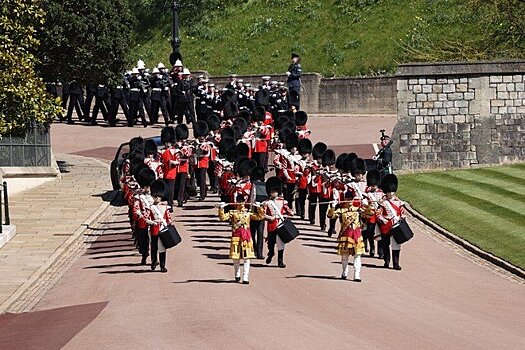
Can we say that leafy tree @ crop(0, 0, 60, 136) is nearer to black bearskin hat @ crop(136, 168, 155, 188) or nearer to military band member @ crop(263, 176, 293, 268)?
black bearskin hat @ crop(136, 168, 155, 188)

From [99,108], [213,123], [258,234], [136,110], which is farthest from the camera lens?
[99,108]

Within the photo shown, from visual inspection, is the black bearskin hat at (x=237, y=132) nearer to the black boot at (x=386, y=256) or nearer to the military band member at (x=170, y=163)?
the military band member at (x=170, y=163)

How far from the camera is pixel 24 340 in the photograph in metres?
22.7

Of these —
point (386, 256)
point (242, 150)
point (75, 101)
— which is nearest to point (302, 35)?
point (75, 101)

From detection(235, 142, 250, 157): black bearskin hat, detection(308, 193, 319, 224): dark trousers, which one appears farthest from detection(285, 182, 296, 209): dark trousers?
detection(235, 142, 250, 157): black bearskin hat

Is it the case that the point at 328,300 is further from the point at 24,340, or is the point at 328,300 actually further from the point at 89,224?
the point at 89,224

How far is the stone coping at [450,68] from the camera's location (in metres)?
43.8

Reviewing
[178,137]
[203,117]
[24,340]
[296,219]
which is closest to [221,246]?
[296,219]

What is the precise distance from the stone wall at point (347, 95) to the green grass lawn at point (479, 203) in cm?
1238

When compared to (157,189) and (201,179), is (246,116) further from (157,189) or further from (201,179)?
(157,189)

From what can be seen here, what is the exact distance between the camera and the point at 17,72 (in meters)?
32.3

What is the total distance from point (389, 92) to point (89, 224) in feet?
73.1

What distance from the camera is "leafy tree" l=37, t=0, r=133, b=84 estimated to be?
140ft

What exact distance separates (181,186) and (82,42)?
331 inches
